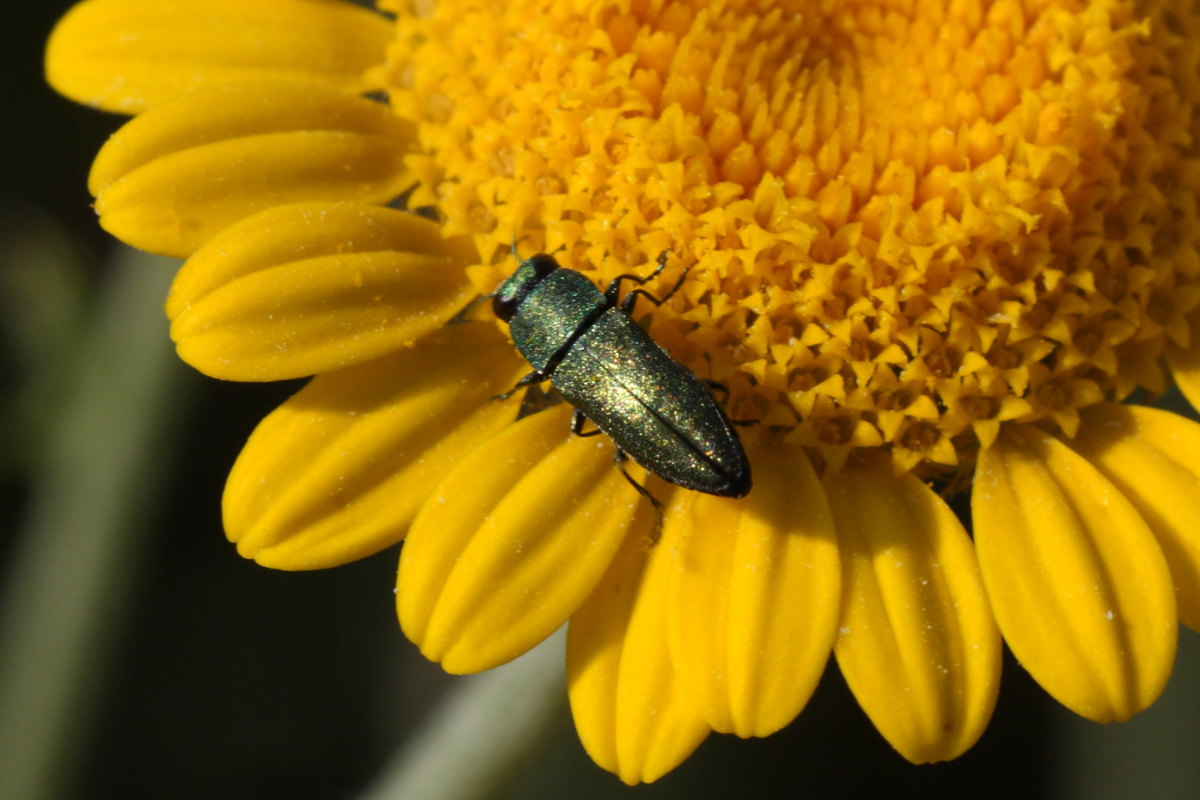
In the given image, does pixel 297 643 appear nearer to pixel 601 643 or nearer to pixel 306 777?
pixel 306 777

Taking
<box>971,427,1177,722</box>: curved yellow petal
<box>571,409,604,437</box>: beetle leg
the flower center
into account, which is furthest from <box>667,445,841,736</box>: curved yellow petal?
<box>971,427,1177,722</box>: curved yellow petal

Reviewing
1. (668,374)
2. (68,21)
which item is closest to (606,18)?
(668,374)

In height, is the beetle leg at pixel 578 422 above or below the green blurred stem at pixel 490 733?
above

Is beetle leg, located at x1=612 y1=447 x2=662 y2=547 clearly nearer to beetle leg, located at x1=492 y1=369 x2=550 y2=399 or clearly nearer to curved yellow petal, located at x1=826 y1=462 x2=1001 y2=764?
beetle leg, located at x1=492 y1=369 x2=550 y2=399

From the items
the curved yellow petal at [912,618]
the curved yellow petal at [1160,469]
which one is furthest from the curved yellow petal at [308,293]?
the curved yellow petal at [1160,469]

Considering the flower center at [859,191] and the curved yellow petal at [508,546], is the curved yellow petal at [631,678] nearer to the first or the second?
the curved yellow petal at [508,546]

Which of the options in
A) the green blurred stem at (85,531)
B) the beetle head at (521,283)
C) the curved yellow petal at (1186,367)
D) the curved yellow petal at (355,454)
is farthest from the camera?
the green blurred stem at (85,531)

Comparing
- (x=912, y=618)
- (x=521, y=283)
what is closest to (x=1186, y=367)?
(x=912, y=618)
